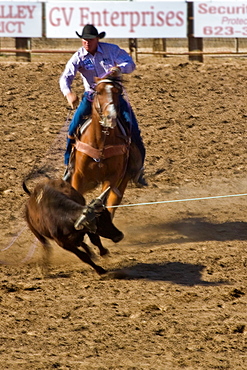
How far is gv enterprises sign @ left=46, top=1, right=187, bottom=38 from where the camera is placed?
13047 mm

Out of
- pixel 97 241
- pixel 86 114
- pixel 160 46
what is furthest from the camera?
pixel 160 46

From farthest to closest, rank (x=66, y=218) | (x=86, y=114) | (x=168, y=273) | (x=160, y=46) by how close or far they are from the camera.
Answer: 1. (x=160, y=46)
2. (x=86, y=114)
3. (x=168, y=273)
4. (x=66, y=218)

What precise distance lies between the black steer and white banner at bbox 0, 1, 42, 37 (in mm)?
8425

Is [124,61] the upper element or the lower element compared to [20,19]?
lower

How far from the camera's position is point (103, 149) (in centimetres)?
588

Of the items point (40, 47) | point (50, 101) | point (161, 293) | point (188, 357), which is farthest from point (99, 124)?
point (40, 47)

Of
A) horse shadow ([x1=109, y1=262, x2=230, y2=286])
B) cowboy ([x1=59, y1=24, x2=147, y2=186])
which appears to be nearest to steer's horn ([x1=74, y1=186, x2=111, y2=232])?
horse shadow ([x1=109, y1=262, x2=230, y2=286])

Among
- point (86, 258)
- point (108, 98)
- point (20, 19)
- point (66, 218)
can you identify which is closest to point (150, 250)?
point (86, 258)

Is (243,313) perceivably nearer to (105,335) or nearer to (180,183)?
(105,335)

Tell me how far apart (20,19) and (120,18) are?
2158 millimetres

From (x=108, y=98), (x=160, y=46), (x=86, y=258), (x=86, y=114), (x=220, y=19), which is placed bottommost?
(x=86, y=258)

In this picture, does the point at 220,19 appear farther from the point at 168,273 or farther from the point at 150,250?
the point at 168,273

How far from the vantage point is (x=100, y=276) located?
542 centimetres

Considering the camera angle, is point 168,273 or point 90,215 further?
point 168,273
